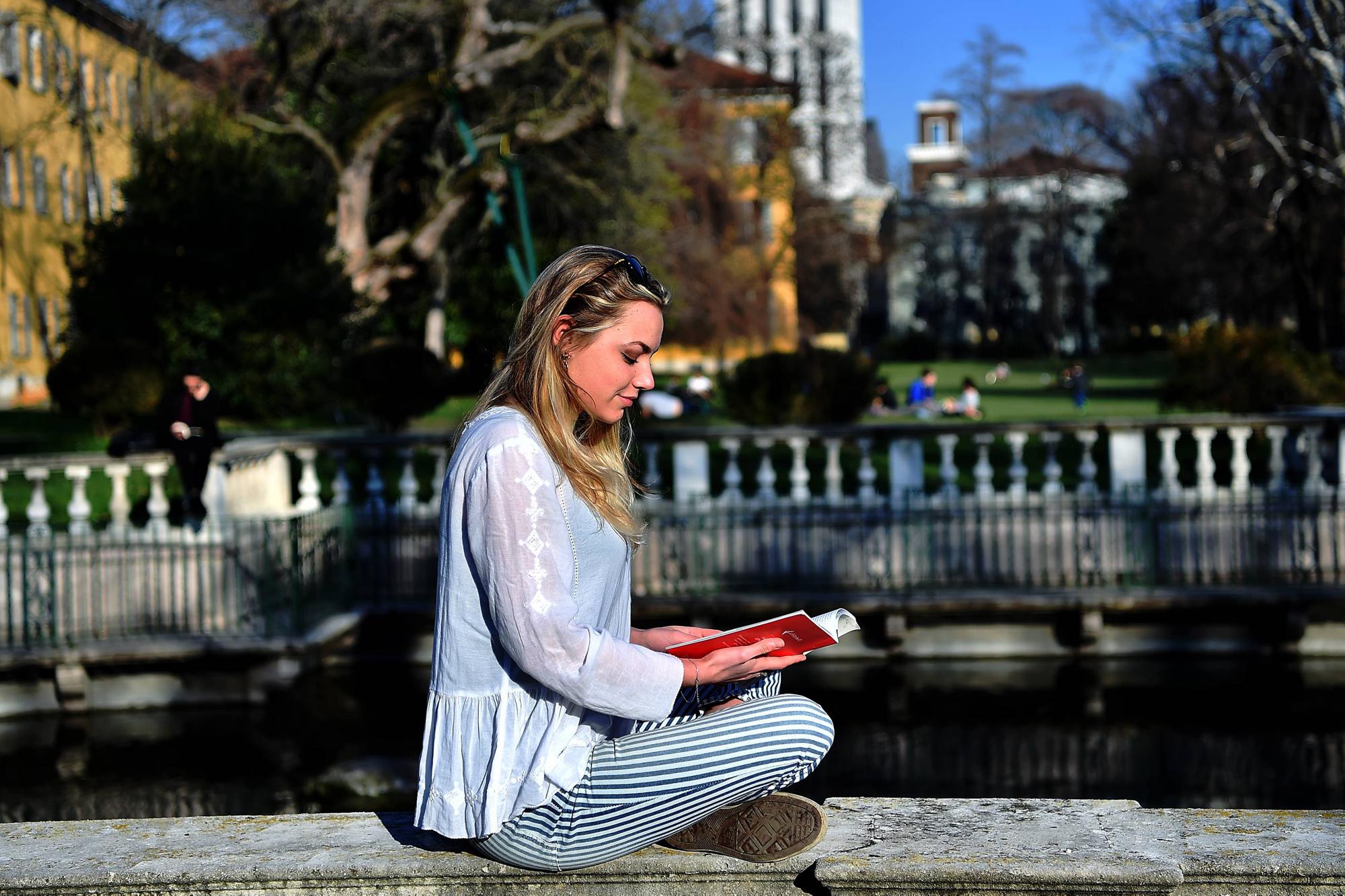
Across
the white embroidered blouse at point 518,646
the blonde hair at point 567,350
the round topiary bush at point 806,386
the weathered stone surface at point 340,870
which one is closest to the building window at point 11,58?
the round topiary bush at point 806,386

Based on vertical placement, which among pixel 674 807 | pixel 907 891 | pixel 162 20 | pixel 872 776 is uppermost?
pixel 162 20

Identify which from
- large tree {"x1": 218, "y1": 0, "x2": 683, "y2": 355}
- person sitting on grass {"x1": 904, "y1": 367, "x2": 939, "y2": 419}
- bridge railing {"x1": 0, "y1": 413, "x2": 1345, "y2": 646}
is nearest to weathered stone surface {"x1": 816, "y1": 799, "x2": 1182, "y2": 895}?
bridge railing {"x1": 0, "y1": 413, "x2": 1345, "y2": 646}

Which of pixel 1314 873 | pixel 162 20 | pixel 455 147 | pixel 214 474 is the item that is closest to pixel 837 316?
pixel 455 147

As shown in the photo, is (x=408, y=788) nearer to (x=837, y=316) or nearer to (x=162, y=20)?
(x=162, y=20)

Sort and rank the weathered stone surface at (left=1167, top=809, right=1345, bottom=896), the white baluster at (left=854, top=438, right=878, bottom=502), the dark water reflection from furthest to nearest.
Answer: the white baluster at (left=854, top=438, right=878, bottom=502) → the dark water reflection → the weathered stone surface at (left=1167, top=809, right=1345, bottom=896)

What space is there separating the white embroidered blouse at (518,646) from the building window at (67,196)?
164 feet

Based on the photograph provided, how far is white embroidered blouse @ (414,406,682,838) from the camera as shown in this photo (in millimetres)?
3402

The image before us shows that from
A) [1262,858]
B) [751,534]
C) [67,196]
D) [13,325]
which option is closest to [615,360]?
[1262,858]

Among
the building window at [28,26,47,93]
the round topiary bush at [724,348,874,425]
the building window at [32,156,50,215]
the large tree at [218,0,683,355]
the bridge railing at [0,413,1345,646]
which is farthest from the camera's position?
the building window at [32,156,50,215]

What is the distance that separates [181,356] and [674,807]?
73.6 ft

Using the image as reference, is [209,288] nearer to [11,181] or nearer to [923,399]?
[923,399]

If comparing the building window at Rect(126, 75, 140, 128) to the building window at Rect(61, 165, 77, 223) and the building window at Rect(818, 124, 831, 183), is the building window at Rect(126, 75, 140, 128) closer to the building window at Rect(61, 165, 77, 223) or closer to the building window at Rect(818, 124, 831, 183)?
the building window at Rect(61, 165, 77, 223)

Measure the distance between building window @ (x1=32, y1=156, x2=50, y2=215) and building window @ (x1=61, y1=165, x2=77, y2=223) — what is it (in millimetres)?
924

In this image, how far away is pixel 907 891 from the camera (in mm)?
3762
